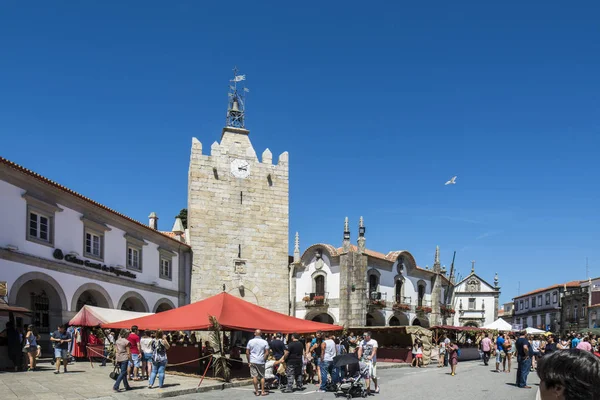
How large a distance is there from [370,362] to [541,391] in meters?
12.4

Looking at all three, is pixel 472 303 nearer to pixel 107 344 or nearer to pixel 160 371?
pixel 107 344

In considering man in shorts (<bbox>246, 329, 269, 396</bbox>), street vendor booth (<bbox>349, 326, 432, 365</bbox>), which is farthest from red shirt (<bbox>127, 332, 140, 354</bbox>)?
street vendor booth (<bbox>349, 326, 432, 365</bbox>)

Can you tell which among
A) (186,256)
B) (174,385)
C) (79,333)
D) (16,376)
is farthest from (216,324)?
(186,256)

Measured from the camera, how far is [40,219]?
792 inches

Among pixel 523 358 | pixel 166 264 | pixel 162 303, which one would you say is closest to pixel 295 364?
pixel 523 358

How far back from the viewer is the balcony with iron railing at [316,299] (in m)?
36.1

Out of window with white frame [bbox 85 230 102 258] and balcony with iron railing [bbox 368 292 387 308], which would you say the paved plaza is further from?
balcony with iron railing [bbox 368 292 387 308]

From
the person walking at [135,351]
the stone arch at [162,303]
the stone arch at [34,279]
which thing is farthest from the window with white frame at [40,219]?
the stone arch at [162,303]

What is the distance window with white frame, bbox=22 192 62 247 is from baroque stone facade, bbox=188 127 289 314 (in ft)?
36.3

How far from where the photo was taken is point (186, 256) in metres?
31.5

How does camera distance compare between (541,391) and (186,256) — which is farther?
(186,256)

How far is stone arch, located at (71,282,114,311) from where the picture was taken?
70.7ft

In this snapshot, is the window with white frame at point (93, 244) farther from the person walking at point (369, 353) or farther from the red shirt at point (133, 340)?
the person walking at point (369, 353)

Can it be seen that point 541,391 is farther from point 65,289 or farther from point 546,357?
point 65,289
